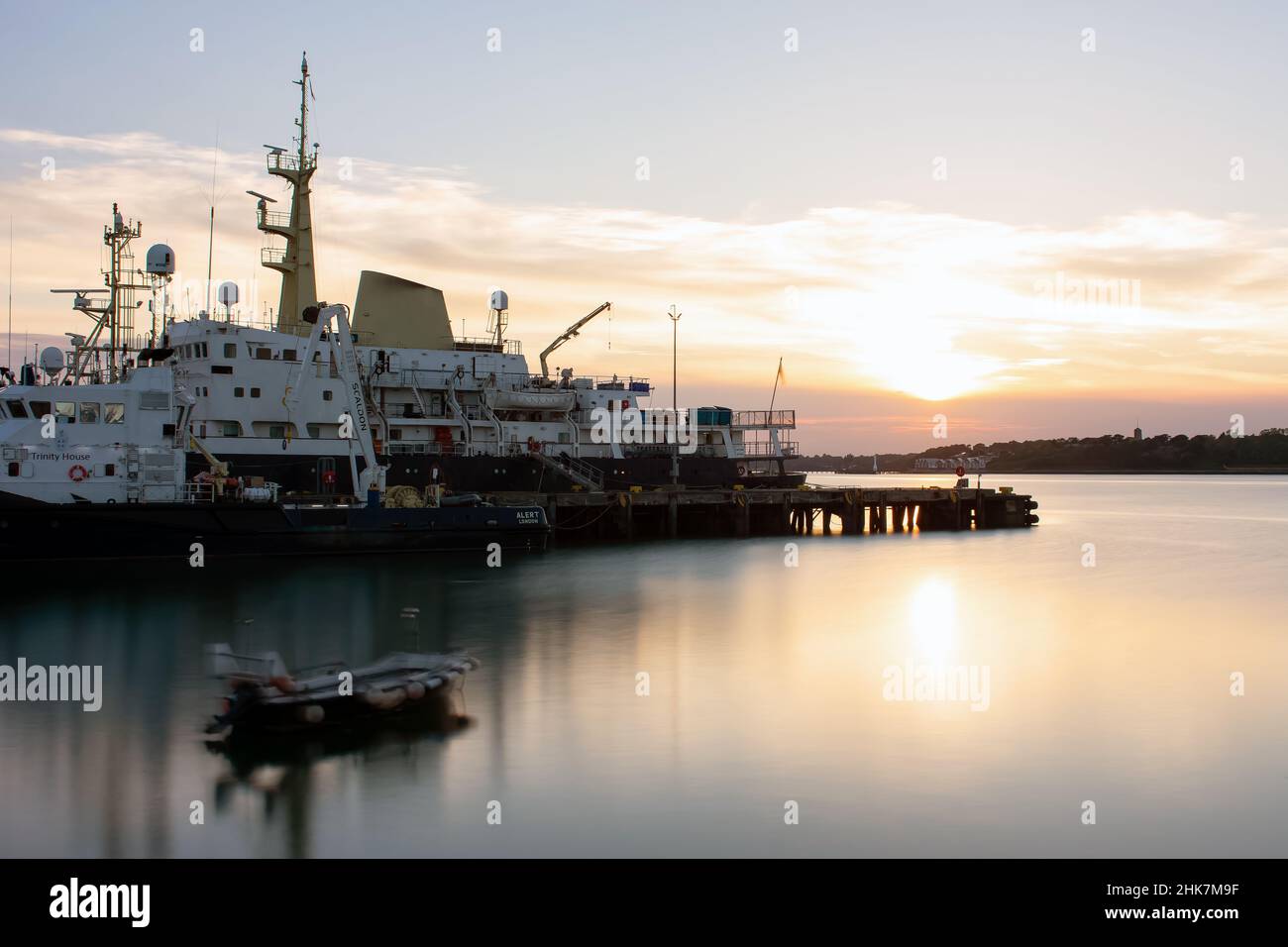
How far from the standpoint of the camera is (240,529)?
1438 inches

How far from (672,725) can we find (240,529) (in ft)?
76.3

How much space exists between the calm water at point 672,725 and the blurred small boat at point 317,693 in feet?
2.43

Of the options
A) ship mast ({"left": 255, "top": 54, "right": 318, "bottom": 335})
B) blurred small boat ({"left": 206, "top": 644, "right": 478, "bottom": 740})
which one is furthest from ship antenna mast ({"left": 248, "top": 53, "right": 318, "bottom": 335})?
blurred small boat ({"left": 206, "top": 644, "right": 478, "bottom": 740})

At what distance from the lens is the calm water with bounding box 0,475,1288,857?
43.8 feet

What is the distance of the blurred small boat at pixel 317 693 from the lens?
1608 cm

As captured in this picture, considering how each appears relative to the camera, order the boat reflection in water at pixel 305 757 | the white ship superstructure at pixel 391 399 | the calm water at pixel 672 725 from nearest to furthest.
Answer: the calm water at pixel 672 725, the boat reflection in water at pixel 305 757, the white ship superstructure at pixel 391 399

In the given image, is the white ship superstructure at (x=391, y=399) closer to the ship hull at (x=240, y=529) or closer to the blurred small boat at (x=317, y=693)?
the ship hull at (x=240, y=529)

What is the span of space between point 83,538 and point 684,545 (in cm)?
2795

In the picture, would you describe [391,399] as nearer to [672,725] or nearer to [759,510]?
[759,510]

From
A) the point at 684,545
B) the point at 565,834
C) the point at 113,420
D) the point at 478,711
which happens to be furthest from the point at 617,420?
the point at 565,834

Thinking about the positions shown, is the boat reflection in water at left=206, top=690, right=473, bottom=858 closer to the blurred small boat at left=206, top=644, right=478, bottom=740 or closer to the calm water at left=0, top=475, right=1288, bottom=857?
the calm water at left=0, top=475, right=1288, bottom=857

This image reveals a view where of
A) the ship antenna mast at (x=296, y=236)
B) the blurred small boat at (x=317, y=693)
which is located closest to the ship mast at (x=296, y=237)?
the ship antenna mast at (x=296, y=236)
